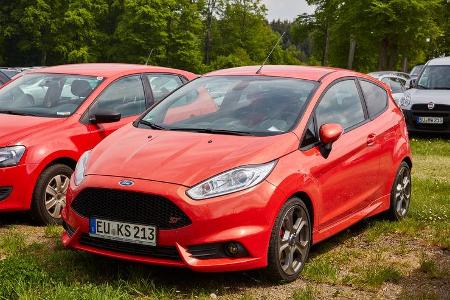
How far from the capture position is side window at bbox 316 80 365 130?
6.15 meters

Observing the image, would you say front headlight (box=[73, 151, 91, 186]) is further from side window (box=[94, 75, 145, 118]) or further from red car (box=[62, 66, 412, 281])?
side window (box=[94, 75, 145, 118])

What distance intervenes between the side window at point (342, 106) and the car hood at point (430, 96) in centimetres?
967

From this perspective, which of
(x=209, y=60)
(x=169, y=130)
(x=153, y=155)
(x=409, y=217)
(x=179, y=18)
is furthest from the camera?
(x=209, y=60)

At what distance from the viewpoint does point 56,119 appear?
24.6 feet

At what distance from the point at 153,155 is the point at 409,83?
13.4 meters

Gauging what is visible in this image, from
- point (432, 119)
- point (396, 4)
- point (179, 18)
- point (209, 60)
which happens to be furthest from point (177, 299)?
point (209, 60)

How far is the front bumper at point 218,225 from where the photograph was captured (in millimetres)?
4875

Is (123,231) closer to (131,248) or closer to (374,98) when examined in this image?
(131,248)

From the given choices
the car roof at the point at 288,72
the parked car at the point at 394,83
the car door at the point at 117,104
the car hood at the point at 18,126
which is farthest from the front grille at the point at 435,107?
the car hood at the point at 18,126

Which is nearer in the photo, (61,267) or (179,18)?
(61,267)

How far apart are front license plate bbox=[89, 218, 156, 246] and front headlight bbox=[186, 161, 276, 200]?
1.31 ft

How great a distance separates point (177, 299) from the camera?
4.91 metres

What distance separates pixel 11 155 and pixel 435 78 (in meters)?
12.5

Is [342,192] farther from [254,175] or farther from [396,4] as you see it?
[396,4]
